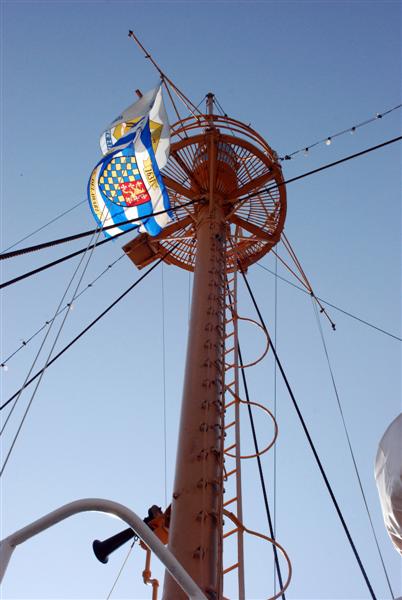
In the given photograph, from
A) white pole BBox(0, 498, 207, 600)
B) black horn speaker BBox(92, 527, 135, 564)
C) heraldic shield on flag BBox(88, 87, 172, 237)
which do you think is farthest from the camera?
heraldic shield on flag BBox(88, 87, 172, 237)

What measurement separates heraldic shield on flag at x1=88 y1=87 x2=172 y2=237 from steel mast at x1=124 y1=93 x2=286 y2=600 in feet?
1.70

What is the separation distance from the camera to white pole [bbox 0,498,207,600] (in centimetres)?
131

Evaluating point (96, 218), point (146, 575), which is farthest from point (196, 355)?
point (96, 218)

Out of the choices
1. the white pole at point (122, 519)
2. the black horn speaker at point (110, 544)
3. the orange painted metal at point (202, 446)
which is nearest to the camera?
the white pole at point (122, 519)

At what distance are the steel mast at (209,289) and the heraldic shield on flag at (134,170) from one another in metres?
0.52

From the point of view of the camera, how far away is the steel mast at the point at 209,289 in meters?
2.84

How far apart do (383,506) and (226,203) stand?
3093 millimetres

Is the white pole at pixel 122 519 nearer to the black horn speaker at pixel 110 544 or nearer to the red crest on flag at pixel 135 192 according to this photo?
the black horn speaker at pixel 110 544

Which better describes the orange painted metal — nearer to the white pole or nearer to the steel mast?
the steel mast

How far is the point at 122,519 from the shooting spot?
1.36 meters

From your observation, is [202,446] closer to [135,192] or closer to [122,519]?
[122,519]

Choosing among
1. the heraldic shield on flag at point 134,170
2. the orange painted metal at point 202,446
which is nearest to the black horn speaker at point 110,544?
the orange painted metal at point 202,446

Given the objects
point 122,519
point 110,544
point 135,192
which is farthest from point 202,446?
point 135,192

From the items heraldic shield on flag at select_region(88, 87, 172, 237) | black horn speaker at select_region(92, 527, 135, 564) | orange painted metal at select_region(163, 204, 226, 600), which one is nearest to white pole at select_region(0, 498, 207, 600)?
black horn speaker at select_region(92, 527, 135, 564)
